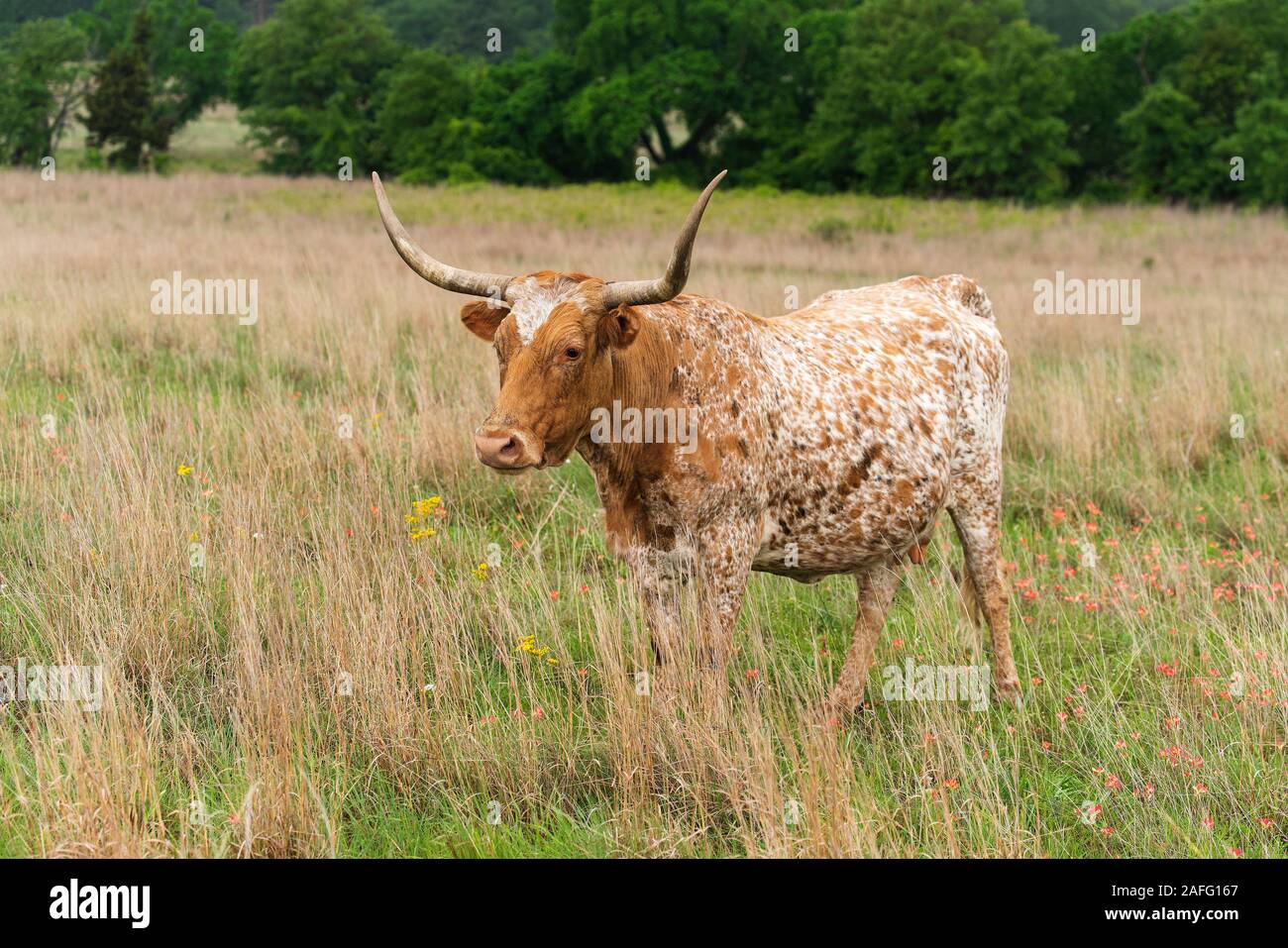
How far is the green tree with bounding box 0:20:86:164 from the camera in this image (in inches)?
1592

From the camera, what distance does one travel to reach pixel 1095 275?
1848cm

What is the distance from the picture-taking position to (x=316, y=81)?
50531 millimetres

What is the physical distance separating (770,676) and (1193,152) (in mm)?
39554

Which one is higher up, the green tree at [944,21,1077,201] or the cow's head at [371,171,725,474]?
the green tree at [944,21,1077,201]

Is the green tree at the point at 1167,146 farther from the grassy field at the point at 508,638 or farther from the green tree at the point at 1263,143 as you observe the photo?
the grassy field at the point at 508,638

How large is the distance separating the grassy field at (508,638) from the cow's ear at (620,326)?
40.4 inches

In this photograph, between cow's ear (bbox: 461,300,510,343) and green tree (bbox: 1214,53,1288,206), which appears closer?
cow's ear (bbox: 461,300,510,343)

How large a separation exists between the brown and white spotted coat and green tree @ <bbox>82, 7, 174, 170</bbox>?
1646 inches

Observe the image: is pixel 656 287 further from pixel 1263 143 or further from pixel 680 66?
pixel 680 66

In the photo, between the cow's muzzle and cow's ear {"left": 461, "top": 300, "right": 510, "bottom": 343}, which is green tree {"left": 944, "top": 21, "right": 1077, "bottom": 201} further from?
the cow's muzzle

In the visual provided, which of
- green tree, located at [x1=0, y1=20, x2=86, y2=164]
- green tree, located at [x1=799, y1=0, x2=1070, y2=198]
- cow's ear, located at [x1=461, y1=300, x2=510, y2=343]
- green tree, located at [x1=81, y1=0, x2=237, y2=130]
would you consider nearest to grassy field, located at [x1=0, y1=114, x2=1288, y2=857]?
cow's ear, located at [x1=461, y1=300, x2=510, y2=343]

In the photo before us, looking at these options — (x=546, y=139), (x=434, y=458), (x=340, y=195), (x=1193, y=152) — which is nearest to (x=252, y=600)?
(x=434, y=458)

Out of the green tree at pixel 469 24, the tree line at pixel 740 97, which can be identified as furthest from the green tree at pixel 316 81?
the green tree at pixel 469 24

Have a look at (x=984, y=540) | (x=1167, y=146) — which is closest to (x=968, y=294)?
(x=984, y=540)
